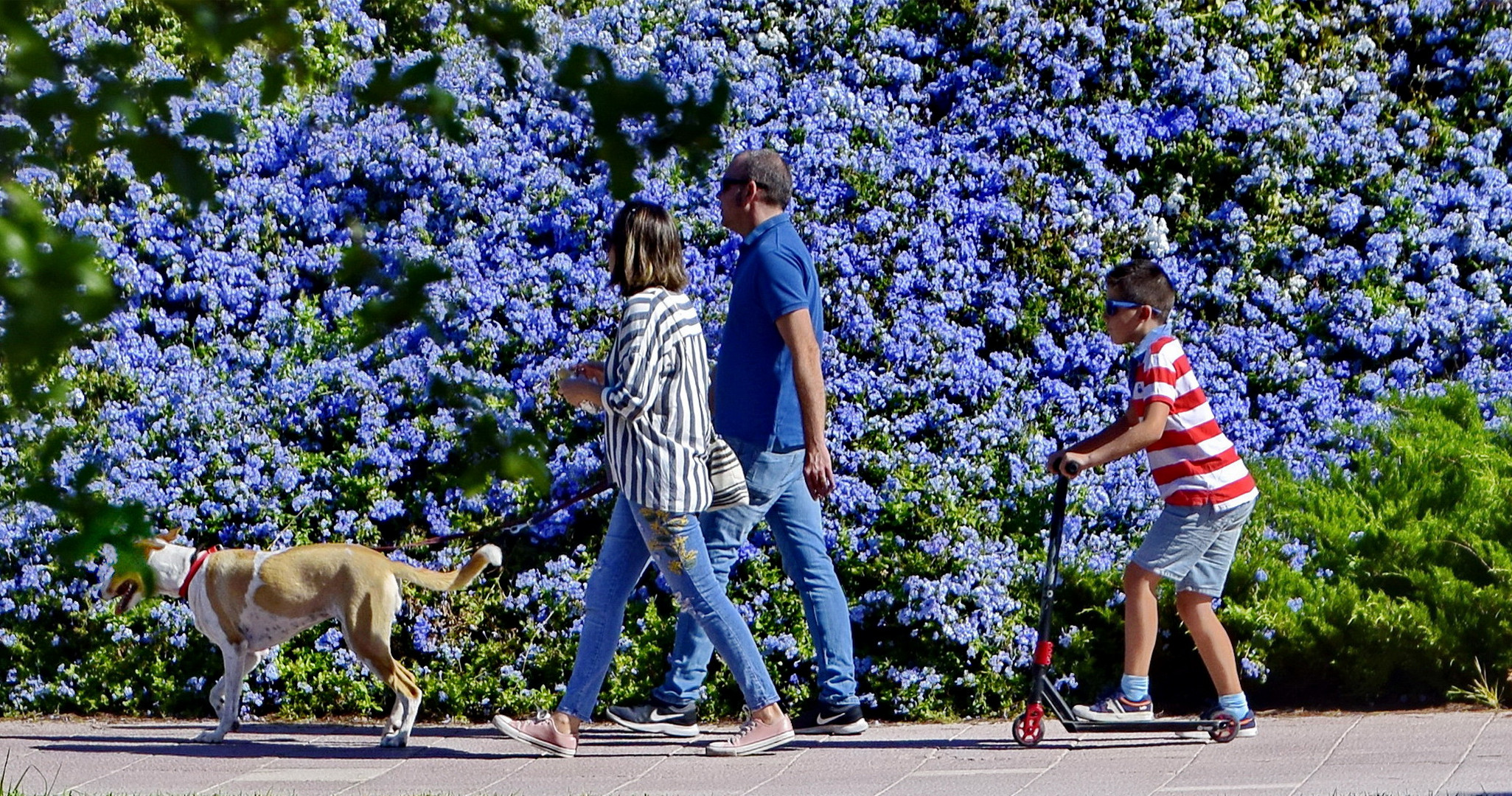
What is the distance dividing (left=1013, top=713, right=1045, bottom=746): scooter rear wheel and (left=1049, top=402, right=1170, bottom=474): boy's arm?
78 centimetres

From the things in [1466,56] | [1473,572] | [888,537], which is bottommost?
[1473,572]

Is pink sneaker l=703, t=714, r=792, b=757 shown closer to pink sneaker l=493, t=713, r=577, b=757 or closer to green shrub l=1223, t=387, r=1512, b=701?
pink sneaker l=493, t=713, r=577, b=757

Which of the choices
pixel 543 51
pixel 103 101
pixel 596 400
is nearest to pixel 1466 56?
pixel 596 400

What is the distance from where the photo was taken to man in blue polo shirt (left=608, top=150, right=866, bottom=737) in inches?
198

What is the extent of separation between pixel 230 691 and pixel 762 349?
209 centimetres

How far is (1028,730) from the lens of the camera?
5.16 meters

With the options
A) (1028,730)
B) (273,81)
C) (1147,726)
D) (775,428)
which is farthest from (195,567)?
(273,81)

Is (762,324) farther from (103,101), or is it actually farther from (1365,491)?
(103,101)

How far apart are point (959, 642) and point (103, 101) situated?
429cm

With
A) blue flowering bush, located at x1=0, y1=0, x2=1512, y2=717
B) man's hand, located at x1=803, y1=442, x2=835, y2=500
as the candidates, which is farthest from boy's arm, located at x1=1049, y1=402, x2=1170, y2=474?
blue flowering bush, located at x1=0, y1=0, x2=1512, y2=717

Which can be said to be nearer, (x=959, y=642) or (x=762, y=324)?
(x=762, y=324)

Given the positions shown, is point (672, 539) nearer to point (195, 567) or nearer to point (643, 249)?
point (643, 249)

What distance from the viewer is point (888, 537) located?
19.8 feet

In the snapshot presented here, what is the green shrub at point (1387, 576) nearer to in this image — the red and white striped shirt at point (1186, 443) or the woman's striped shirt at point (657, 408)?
the red and white striped shirt at point (1186, 443)
